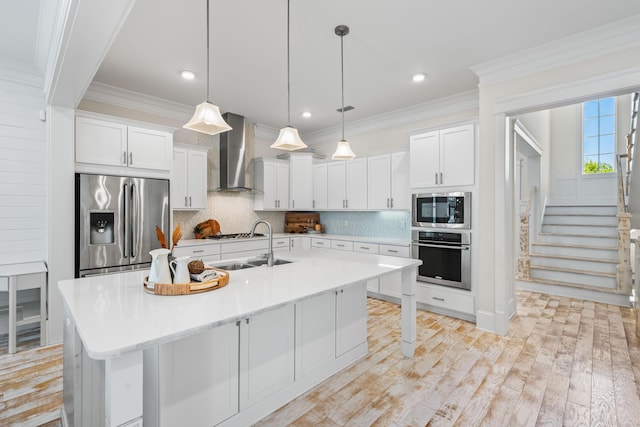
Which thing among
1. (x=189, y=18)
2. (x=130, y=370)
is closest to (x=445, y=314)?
(x=130, y=370)

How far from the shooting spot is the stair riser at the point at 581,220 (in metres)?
5.32

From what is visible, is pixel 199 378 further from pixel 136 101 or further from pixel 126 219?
pixel 136 101

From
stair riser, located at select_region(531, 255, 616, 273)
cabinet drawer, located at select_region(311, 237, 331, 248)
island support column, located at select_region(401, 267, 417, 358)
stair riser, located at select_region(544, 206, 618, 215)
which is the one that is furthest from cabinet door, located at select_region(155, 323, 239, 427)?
stair riser, located at select_region(544, 206, 618, 215)

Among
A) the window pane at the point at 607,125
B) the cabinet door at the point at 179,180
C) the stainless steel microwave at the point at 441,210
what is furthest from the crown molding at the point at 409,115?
the window pane at the point at 607,125

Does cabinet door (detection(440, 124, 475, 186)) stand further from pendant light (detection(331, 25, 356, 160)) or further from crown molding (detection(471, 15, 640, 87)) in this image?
pendant light (detection(331, 25, 356, 160))

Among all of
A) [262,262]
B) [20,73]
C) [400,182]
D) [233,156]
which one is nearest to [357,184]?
[400,182]

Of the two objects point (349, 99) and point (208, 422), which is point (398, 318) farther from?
point (349, 99)

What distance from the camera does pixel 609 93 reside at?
260cm

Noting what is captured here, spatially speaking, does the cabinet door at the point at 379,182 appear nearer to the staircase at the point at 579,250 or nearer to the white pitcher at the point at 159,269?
the staircase at the point at 579,250

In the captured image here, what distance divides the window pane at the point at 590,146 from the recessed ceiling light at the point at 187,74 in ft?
Result: 25.8

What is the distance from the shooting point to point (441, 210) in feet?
12.2

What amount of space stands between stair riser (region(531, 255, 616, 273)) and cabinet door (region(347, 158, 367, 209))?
123 inches

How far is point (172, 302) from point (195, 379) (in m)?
0.45

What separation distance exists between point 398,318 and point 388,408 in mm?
1680
